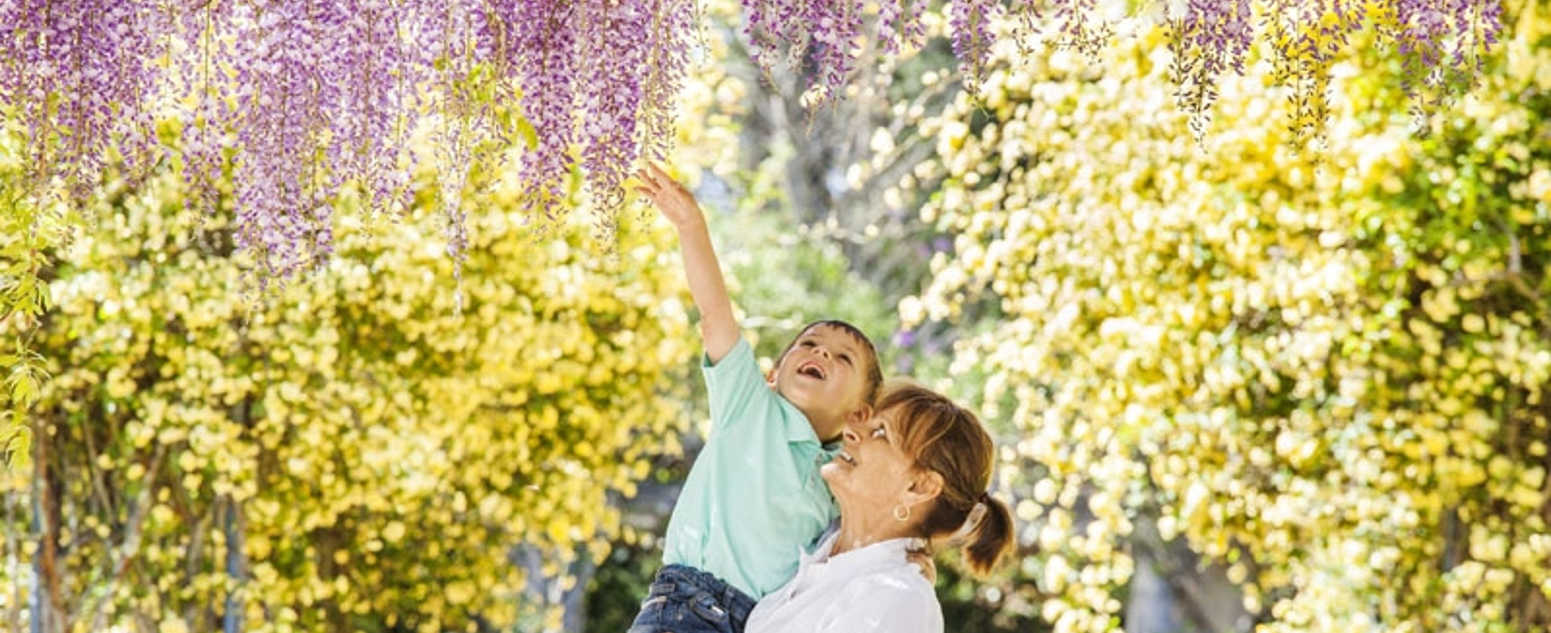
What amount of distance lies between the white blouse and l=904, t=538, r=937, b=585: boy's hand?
0.05 feet

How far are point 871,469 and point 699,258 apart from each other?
326 mm

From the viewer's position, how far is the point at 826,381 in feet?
7.91

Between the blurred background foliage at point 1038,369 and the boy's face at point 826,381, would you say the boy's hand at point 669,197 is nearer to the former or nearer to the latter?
the boy's face at point 826,381

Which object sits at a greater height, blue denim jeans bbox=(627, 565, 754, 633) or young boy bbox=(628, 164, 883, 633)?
young boy bbox=(628, 164, 883, 633)

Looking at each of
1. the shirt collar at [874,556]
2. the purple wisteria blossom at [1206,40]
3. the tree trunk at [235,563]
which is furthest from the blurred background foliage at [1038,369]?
the shirt collar at [874,556]

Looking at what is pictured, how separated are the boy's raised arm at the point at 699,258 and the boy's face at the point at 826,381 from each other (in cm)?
12

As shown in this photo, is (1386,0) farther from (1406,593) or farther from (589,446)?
(589,446)

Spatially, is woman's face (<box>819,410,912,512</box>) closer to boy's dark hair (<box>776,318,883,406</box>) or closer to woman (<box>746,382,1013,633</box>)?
woman (<box>746,382,1013,633</box>)

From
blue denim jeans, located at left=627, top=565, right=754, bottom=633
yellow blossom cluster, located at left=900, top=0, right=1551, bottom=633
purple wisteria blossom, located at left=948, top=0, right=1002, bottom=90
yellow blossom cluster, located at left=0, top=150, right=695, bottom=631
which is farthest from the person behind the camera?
yellow blossom cluster, located at left=0, top=150, right=695, bottom=631

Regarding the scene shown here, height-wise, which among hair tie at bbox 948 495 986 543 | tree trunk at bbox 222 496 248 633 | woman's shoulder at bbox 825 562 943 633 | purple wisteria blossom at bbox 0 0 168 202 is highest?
purple wisteria blossom at bbox 0 0 168 202

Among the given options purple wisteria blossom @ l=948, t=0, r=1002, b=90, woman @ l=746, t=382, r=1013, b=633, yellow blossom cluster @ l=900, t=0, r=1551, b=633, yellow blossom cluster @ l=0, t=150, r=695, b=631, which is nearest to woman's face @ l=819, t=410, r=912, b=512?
woman @ l=746, t=382, r=1013, b=633

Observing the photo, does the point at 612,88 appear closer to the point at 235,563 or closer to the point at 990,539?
the point at 990,539

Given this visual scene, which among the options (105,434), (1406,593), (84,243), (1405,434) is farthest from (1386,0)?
(105,434)

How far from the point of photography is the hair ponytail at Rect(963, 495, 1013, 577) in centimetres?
236
